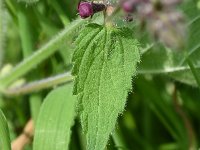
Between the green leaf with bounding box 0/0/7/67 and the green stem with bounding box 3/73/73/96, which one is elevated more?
the green leaf with bounding box 0/0/7/67

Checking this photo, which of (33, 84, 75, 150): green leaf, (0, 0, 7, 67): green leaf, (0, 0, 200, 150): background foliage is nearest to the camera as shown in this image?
(33, 84, 75, 150): green leaf

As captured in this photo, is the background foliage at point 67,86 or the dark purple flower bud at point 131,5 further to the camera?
Result: the background foliage at point 67,86

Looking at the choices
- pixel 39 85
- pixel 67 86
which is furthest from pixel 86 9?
Result: pixel 39 85

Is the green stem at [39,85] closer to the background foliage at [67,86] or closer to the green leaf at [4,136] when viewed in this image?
the background foliage at [67,86]

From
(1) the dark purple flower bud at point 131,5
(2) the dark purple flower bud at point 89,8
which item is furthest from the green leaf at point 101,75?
(1) the dark purple flower bud at point 131,5

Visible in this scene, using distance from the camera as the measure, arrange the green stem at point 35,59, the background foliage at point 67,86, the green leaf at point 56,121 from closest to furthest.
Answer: the green leaf at point 56,121
the green stem at point 35,59
the background foliage at point 67,86

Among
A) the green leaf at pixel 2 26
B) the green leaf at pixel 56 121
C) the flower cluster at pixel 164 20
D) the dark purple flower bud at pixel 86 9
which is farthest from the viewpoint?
the green leaf at pixel 2 26

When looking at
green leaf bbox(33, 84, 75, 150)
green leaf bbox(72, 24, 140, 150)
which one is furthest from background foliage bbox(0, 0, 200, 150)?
green leaf bbox(72, 24, 140, 150)

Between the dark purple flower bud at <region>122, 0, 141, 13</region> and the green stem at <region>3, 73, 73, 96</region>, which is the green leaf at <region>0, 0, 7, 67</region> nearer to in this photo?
the green stem at <region>3, 73, 73, 96</region>

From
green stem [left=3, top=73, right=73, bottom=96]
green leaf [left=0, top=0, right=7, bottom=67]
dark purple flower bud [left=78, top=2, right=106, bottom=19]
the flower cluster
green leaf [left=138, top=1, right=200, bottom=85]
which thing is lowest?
green leaf [left=138, top=1, right=200, bottom=85]
